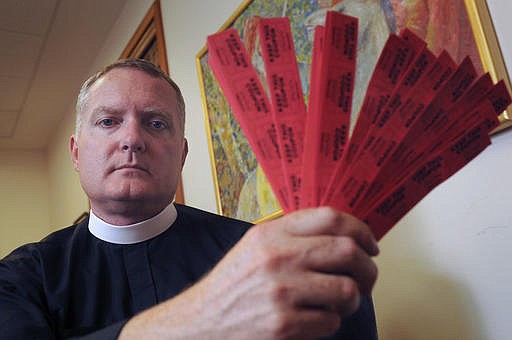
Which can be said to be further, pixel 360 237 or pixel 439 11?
pixel 439 11

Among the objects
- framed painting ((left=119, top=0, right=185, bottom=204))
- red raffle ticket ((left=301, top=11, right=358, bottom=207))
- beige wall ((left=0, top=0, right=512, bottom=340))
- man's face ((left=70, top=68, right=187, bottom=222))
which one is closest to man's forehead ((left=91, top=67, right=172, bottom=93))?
man's face ((left=70, top=68, right=187, bottom=222))

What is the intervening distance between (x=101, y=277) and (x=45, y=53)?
92.0 inches

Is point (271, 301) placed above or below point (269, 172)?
below

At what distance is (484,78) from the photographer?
0.48 m

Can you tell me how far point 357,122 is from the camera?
461mm

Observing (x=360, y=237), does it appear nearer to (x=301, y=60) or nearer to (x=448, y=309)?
(x=448, y=309)

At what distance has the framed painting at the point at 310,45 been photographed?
867 mm

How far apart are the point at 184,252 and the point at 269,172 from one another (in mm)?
692

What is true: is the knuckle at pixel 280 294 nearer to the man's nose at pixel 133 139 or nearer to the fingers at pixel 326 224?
the fingers at pixel 326 224

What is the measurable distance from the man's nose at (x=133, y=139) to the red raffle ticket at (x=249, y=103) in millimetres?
571

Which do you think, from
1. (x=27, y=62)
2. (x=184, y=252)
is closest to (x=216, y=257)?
(x=184, y=252)

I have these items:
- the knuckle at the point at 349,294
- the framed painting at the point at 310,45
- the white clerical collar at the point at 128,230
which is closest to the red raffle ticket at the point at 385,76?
the knuckle at the point at 349,294

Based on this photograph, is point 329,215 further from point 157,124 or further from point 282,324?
point 157,124

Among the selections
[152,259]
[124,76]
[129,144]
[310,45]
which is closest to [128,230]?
[152,259]
